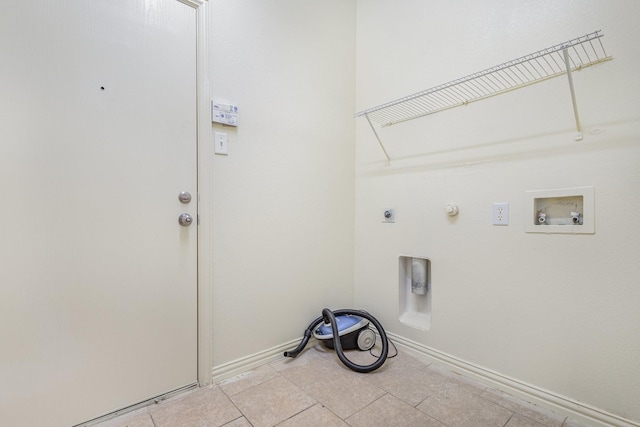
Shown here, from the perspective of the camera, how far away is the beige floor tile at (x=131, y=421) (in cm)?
119

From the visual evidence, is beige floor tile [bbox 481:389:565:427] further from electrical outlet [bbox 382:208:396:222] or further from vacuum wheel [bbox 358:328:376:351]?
electrical outlet [bbox 382:208:396:222]

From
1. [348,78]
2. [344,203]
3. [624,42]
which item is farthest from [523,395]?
[348,78]

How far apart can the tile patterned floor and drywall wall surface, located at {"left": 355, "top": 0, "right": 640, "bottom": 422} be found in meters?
0.19

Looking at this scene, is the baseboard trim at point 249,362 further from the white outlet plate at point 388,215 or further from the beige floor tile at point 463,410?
the white outlet plate at point 388,215

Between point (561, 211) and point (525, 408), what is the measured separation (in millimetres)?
882

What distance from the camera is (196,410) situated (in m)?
1.28

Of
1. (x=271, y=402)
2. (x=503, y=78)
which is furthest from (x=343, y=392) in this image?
(x=503, y=78)

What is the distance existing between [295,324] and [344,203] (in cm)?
86

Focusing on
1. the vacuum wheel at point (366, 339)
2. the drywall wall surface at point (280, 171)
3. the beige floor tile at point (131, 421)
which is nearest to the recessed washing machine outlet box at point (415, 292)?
the vacuum wheel at point (366, 339)

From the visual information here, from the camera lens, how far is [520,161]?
55.2 inches

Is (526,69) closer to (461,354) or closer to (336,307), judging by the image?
(461,354)

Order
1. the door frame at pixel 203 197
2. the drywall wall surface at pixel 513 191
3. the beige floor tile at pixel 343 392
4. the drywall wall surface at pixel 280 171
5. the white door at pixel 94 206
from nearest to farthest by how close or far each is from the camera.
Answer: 1. the white door at pixel 94 206
2. the drywall wall surface at pixel 513 191
3. the beige floor tile at pixel 343 392
4. the door frame at pixel 203 197
5. the drywall wall surface at pixel 280 171

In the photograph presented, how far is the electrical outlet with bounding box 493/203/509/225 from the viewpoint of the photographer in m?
1.44

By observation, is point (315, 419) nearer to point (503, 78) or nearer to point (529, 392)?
point (529, 392)
